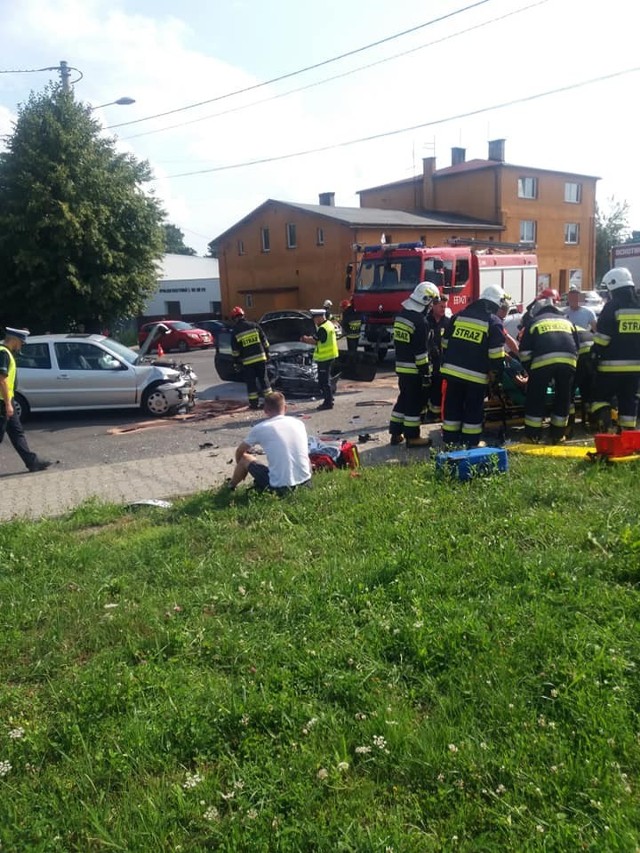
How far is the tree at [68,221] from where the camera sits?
2411 centimetres

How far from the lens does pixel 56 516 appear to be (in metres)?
7.24

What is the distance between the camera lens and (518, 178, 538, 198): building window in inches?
1781

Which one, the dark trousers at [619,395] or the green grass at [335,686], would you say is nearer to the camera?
the green grass at [335,686]

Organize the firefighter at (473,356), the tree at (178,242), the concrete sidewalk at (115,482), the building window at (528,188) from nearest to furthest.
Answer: the concrete sidewalk at (115,482) < the firefighter at (473,356) < the building window at (528,188) < the tree at (178,242)

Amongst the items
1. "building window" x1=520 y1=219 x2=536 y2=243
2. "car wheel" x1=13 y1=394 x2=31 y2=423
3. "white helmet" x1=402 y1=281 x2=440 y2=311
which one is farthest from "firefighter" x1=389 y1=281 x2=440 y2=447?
"building window" x1=520 y1=219 x2=536 y2=243

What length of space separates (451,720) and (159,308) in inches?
1951

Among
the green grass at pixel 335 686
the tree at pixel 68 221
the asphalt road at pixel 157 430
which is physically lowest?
the asphalt road at pixel 157 430

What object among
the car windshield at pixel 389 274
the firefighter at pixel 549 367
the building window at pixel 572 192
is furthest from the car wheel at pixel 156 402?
the building window at pixel 572 192

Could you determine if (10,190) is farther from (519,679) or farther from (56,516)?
(519,679)

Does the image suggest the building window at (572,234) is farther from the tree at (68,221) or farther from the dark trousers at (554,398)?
the dark trousers at (554,398)

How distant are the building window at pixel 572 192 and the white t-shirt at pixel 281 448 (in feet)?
153

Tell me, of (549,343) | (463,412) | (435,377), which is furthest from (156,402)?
(549,343)

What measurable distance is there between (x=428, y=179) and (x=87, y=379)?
125ft

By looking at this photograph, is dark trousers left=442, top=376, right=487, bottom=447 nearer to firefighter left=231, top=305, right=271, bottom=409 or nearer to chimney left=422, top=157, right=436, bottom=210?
firefighter left=231, top=305, right=271, bottom=409
